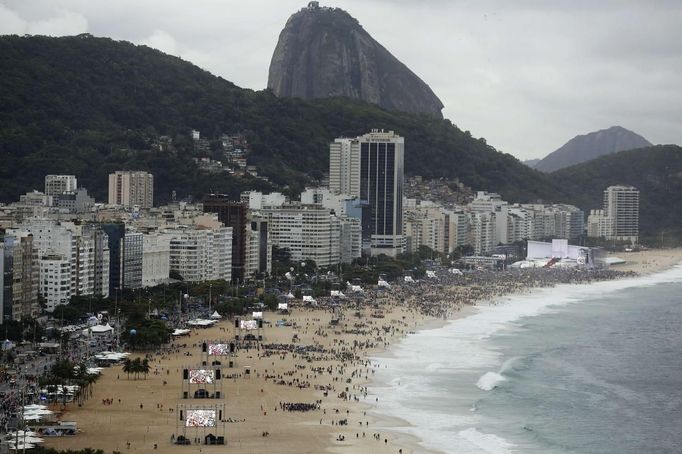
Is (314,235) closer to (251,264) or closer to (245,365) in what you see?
(251,264)

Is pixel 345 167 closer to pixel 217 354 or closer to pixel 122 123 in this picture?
pixel 122 123

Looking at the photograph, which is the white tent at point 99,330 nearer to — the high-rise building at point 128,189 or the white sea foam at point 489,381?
the white sea foam at point 489,381

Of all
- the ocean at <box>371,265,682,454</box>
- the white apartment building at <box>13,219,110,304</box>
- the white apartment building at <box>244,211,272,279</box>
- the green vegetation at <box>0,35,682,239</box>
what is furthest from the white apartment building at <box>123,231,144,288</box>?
the green vegetation at <box>0,35,682,239</box>

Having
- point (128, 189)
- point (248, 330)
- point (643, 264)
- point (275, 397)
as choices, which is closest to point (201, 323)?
point (248, 330)

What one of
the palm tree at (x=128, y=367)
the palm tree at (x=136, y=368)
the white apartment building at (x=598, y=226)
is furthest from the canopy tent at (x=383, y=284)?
the white apartment building at (x=598, y=226)

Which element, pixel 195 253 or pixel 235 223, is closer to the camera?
pixel 195 253
